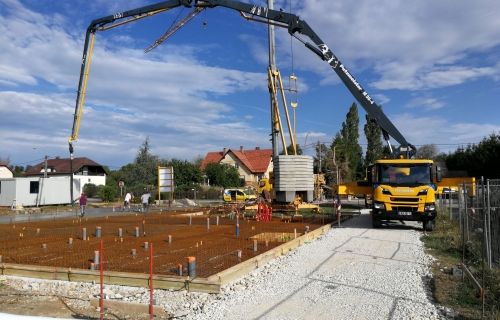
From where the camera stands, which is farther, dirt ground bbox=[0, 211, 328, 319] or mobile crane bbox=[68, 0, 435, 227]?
mobile crane bbox=[68, 0, 435, 227]

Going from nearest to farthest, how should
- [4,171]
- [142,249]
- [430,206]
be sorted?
[142,249]
[430,206]
[4,171]

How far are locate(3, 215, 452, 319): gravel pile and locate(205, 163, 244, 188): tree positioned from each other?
58.1 m

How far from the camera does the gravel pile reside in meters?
6.65

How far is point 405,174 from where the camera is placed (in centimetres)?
1745

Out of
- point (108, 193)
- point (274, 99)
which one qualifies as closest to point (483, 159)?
point (274, 99)

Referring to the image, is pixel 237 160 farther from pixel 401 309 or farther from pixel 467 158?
pixel 401 309

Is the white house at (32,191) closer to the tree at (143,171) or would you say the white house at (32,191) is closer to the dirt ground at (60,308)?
the tree at (143,171)

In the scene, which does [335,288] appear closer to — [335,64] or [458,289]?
[458,289]

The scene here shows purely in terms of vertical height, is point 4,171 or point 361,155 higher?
point 361,155

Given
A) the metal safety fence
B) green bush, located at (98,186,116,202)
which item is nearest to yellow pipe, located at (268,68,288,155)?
the metal safety fence

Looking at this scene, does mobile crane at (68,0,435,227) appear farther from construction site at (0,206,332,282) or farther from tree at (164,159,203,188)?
tree at (164,159,203,188)

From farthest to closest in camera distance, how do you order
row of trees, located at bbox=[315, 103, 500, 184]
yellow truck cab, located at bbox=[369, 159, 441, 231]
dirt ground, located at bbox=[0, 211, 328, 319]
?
row of trees, located at bbox=[315, 103, 500, 184], yellow truck cab, located at bbox=[369, 159, 441, 231], dirt ground, located at bbox=[0, 211, 328, 319]

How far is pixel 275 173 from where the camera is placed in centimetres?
2280

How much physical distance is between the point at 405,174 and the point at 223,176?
173 ft
